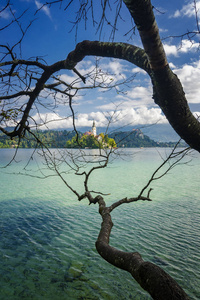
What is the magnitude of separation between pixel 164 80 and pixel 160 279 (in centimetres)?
123

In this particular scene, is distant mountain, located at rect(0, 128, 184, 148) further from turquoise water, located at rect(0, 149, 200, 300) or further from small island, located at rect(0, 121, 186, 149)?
turquoise water, located at rect(0, 149, 200, 300)

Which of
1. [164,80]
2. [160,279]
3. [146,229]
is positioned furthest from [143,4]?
[146,229]

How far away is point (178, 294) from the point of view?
106cm

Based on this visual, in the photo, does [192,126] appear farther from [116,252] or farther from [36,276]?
[36,276]

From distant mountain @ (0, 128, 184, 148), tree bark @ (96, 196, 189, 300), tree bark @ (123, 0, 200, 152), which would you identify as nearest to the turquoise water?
distant mountain @ (0, 128, 184, 148)

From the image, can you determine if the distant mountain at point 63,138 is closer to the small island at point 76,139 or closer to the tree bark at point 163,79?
the small island at point 76,139

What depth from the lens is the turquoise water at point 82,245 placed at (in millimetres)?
5480

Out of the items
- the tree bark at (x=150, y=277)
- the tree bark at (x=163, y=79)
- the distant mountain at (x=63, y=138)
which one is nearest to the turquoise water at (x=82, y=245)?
the distant mountain at (x=63, y=138)

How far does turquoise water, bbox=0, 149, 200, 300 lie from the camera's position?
5480 mm

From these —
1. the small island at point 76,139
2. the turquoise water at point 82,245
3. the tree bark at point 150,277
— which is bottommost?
the turquoise water at point 82,245

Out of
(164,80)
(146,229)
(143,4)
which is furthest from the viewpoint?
(146,229)

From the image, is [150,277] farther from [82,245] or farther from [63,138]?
[82,245]

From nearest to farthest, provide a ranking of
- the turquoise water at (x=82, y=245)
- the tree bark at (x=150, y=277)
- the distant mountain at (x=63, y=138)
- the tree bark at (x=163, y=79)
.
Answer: the tree bark at (x=150, y=277), the tree bark at (x=163, y=79), the distant mountain at (x=63, y=138), the turquoise water at (x=82, y=245)

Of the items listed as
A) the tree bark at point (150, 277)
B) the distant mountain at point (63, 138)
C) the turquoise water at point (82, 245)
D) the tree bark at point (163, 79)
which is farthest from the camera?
the turquoise water at point (82, 245)
